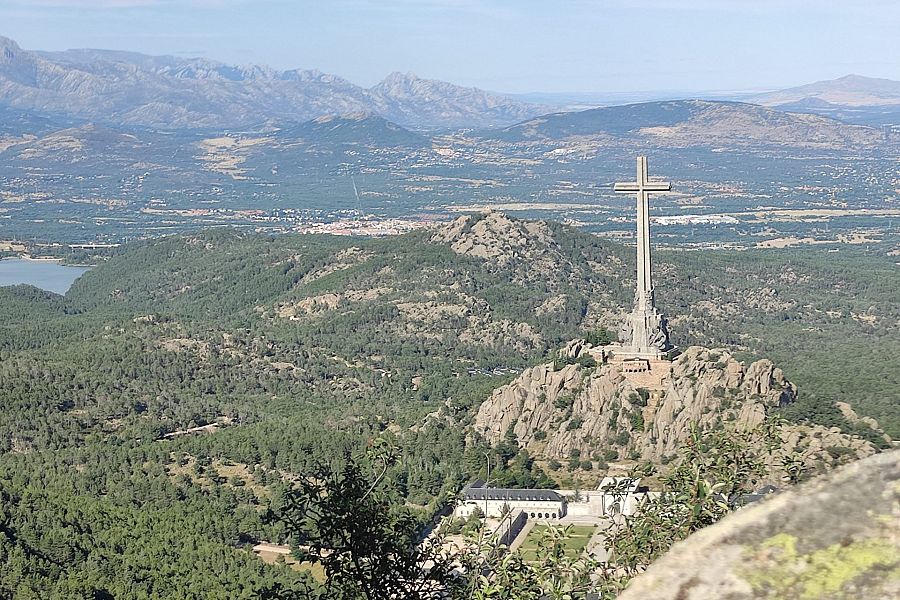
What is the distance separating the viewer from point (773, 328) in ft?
431

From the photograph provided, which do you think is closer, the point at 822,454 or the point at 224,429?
the point at 822,454

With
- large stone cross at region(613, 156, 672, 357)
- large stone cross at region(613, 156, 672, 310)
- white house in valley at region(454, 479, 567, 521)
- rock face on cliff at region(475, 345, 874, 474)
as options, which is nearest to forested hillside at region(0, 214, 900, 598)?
rock face on cliff at region(475, 345, 874, 474)

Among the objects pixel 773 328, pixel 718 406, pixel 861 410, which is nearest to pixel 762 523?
pixel 718 406

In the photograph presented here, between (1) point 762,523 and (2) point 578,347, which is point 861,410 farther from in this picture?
(1) point 762,523

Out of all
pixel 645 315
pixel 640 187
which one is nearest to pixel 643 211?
pixel 640 187

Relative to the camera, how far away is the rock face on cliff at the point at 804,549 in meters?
9.55

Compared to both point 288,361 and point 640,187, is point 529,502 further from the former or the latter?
point 288,361

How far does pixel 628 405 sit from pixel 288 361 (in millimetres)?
49530

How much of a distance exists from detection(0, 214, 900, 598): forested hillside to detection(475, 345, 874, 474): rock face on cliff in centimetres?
199

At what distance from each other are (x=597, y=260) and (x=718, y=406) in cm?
8686

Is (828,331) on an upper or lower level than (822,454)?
lower

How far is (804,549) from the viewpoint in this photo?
966cm

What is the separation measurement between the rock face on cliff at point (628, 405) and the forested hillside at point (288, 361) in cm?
199

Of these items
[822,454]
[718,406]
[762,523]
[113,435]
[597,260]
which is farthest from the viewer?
[597,260]
